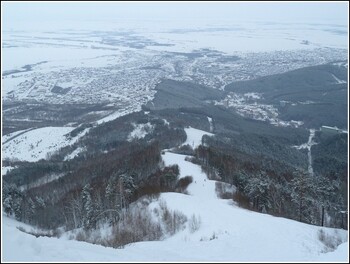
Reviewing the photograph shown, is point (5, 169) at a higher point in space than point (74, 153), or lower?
higher

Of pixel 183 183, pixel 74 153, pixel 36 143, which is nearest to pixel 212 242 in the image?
pixel 183 183

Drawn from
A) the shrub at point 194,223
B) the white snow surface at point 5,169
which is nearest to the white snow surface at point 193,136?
the white snow surface at point 5,169

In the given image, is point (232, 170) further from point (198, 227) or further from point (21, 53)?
point (21, 53)

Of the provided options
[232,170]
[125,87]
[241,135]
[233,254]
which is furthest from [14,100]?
[233,254]

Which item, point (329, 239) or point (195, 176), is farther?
point (195, 176)

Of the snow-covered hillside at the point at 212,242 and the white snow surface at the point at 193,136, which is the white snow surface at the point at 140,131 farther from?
the snow-covered hillside at the point at 212,242

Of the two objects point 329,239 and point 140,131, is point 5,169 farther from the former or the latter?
point 329,239
